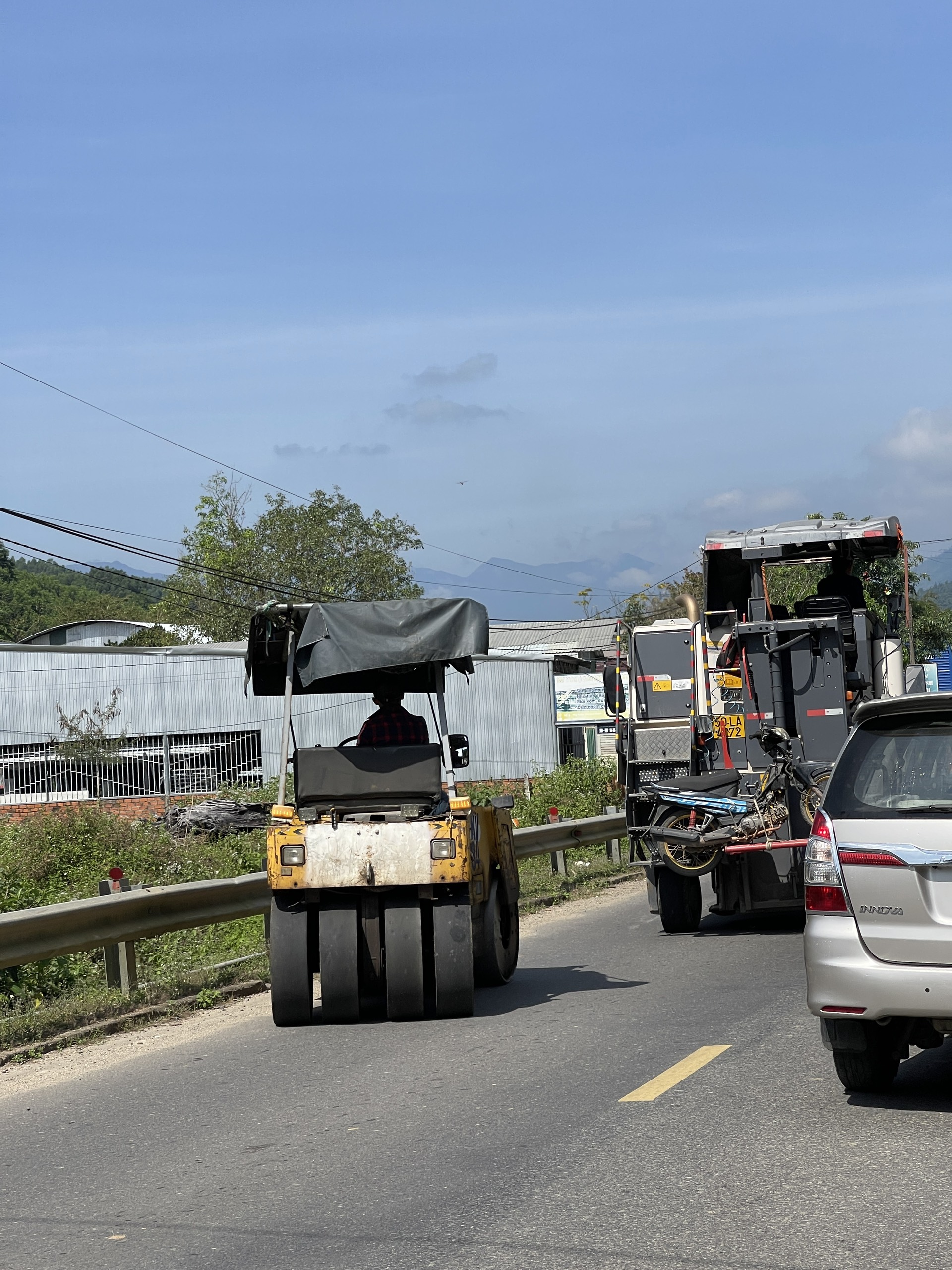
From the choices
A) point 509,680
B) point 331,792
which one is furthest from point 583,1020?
point 509,680

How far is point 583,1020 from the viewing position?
9.02 m

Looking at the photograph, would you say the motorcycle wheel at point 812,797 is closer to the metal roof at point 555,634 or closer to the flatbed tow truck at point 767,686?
the flatbed tow truck at point 767,686

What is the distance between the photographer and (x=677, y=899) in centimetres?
1287

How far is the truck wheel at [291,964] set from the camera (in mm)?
9258

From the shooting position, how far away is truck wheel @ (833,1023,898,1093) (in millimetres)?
6402

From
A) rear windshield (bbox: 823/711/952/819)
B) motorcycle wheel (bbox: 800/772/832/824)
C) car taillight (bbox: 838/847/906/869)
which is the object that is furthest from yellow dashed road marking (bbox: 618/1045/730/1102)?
motorcycle wheel (bbox: 800/772/832/824)

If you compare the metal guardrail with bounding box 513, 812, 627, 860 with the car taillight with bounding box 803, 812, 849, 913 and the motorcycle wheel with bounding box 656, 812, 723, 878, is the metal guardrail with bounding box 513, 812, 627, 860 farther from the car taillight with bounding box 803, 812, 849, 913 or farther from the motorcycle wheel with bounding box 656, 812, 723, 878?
the car taillight with bounding box 803, 812, 849, 913

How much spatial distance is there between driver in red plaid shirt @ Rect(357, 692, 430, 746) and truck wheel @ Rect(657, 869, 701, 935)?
3481 mm

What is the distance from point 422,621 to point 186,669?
37679mm

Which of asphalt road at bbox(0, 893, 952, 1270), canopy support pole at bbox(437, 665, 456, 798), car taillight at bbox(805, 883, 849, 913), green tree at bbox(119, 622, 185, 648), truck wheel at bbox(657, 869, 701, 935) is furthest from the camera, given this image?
green tree at bbox(119, 622, 185, 648)

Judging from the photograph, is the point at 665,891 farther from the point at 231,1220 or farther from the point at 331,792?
the point at 231,1220

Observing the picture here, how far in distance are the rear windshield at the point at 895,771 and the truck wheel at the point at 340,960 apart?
3833 mm

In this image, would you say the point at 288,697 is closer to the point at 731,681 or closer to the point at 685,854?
the point at 685,854

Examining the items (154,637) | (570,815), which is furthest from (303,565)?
(570,815)
